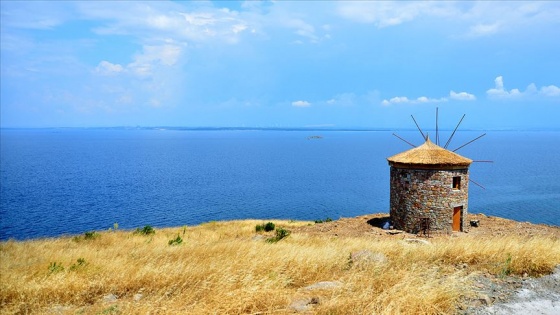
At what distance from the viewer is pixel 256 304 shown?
5.89 m

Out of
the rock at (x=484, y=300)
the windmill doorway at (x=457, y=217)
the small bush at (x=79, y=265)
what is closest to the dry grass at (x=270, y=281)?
the small bush at (x=79, y=265)

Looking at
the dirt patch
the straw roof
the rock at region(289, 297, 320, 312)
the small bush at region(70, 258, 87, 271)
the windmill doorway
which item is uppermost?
the straw roof

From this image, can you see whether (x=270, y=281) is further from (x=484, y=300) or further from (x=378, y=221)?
(x=378, y=221)

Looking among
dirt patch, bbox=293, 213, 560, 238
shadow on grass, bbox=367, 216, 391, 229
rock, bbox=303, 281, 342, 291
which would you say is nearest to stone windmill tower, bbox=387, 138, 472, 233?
dirt patch, bbox=293, 213, 560, 238

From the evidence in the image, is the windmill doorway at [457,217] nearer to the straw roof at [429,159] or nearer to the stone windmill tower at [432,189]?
the stone windmill tower at [432,189]

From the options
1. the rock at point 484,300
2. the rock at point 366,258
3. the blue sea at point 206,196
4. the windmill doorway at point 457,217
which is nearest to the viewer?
the rock at point 484,300

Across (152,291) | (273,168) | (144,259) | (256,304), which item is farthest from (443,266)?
(273,168)

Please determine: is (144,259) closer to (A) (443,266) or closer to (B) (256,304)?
(B) (256,304)

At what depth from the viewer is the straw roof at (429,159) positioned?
2208 cm

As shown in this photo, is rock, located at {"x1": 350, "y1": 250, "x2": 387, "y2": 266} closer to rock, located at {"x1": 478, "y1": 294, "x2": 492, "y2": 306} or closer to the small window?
rock, located at {"x1": 478, "y1": 294, "x2": 492, "y2": 306}

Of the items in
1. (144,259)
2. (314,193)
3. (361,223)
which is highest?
(144,259)

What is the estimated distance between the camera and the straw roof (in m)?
22.1

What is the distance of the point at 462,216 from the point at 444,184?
2.62 meters

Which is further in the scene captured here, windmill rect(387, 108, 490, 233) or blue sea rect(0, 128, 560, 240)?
blue sea rect(0, 128, 560, 240)
